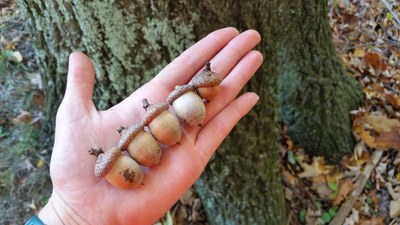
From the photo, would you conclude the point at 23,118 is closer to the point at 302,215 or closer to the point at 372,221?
the point at 302,215

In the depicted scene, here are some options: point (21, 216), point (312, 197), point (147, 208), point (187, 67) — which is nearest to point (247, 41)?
point (187, 67)

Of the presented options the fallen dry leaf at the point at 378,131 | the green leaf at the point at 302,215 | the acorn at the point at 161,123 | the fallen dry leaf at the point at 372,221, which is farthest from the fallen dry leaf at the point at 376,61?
the acorn at the point at 161,123

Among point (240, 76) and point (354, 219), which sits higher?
point (240, 76)

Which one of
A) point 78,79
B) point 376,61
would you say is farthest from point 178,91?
point 376,61

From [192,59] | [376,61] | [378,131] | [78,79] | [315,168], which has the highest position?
[78,79]

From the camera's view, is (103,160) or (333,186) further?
(333,186)

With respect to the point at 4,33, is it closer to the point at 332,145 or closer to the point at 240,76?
the point at 240,76
